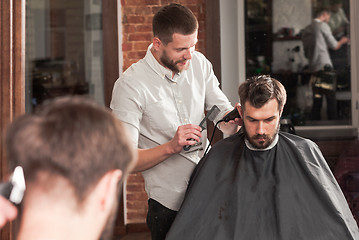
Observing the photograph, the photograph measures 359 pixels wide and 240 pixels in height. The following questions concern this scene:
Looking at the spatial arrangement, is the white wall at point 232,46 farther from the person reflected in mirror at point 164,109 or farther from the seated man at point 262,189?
the person reflected in mirror at point 164,109

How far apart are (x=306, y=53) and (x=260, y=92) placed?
104 inches

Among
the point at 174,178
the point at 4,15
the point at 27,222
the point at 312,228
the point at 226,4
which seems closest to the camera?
the point at 27,222

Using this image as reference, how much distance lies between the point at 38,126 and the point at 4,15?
5.85 ft

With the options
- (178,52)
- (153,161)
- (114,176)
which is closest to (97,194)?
(114,176)

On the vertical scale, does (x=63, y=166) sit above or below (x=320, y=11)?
below

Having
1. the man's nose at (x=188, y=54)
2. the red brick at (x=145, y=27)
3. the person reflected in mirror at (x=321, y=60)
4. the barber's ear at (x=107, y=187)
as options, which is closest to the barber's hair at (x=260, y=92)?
the man's nose at (x=188, y=54)

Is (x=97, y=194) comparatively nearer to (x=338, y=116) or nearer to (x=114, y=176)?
(x=114, y=176)

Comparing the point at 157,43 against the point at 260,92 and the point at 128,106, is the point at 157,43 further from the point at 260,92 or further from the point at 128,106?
the point at 260,92

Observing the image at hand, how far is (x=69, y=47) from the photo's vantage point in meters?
4.64

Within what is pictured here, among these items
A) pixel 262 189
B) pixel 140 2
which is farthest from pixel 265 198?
pixel 140 2

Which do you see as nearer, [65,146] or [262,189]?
[65,146]

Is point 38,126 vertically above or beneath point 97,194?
above

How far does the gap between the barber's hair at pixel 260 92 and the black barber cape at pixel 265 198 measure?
23cm

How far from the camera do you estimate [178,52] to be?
2.16 m
